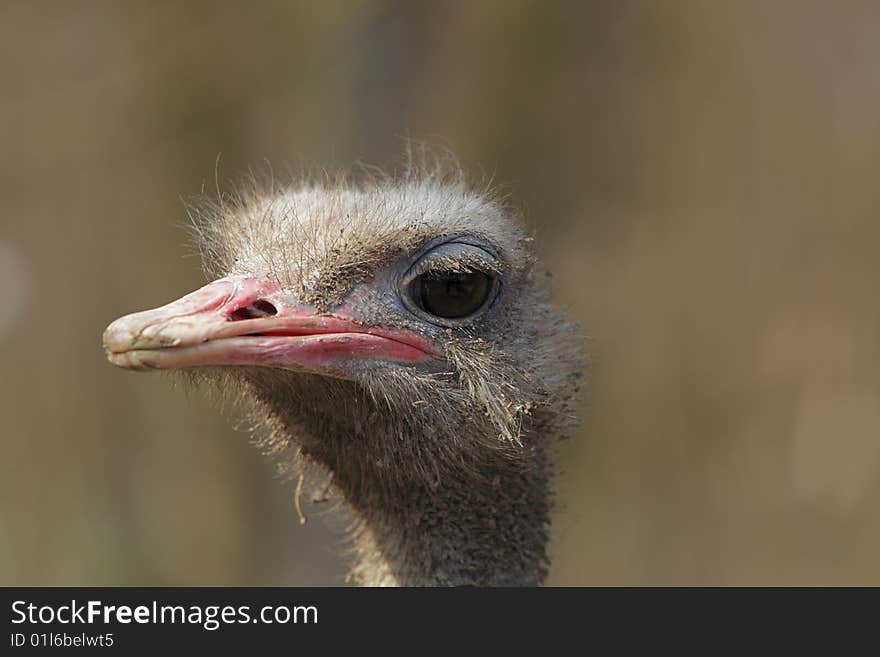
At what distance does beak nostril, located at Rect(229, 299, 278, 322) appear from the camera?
6.16 ft

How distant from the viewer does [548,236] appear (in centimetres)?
560

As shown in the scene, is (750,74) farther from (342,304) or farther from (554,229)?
(342,304)

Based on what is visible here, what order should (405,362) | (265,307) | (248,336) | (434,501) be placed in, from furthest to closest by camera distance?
(434,501) < (405,362) < (265,307) < (248,336)

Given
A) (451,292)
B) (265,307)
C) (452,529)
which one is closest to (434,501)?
(452,529)

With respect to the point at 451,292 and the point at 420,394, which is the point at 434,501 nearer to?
the point at 420,394

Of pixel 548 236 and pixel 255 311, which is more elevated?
pixel 548 236

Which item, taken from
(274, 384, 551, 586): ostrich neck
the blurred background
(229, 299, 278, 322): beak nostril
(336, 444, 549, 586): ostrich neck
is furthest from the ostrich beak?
the blurred background

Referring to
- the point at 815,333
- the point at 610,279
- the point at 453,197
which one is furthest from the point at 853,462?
the point at 453,197

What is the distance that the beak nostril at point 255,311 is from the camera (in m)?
1.88

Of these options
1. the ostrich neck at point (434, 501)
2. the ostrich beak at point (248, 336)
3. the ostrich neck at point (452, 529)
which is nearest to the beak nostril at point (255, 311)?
the ostrich beak at point (248, 336)

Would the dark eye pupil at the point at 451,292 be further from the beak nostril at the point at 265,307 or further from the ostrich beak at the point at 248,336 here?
the beak nostril at the point at 265,307

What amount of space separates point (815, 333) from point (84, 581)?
3.86 metres

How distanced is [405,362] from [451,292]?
18cm

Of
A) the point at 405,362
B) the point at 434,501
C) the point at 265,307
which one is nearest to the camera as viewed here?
the point at 265,307
